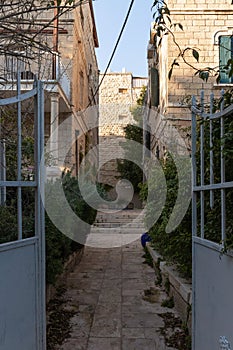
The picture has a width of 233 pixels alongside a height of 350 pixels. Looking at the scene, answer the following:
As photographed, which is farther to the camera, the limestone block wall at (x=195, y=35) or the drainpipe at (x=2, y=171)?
the limestone block wall at (x=195, y=35)

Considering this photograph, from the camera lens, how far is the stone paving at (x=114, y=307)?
3641mm

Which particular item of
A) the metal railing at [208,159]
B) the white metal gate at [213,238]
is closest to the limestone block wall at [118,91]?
the metal railing at [208,159]

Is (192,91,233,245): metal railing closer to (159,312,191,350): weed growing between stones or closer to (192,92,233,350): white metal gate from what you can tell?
(192,92,233,350): white metal gate

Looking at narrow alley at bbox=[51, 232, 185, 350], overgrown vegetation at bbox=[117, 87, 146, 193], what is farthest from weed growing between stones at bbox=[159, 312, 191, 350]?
overgrown vegetation at bbox=[117, 87, 146, 193]

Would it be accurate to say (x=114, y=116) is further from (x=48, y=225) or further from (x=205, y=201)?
(x=205, y=201)

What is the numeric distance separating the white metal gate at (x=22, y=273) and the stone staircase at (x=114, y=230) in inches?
281

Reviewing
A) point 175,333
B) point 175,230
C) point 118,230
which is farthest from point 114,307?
point 118,230

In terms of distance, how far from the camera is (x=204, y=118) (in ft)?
9.11

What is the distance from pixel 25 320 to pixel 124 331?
1.60 m

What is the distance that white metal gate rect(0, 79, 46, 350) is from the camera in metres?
2.35

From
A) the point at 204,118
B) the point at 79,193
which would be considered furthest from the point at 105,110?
the point at 204,118

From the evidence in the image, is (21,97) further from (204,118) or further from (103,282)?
(103,282)

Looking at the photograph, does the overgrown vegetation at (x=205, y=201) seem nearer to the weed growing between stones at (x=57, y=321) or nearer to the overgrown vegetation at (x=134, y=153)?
the weed growing between stones at (x=57, y=321)

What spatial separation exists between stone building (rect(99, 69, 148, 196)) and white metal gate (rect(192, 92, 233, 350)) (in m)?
20.4
